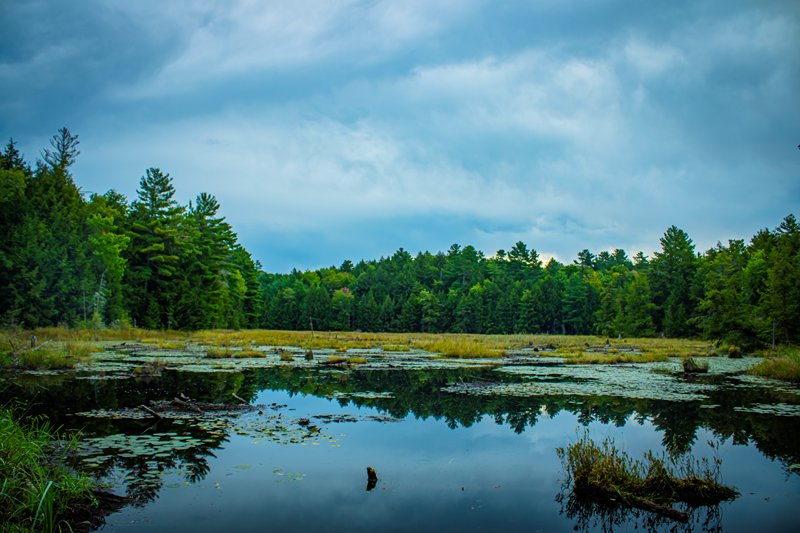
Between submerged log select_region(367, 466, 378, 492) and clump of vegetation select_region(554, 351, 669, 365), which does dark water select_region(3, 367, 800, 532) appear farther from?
clump of vegetation select_region(554, 351, 669, 365)

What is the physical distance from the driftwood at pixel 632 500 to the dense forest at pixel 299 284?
27991mm

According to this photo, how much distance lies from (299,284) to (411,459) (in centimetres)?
10353

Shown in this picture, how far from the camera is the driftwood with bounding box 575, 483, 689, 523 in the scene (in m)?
5.26

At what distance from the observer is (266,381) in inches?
616

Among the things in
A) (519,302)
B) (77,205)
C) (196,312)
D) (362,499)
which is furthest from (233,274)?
(362,499)

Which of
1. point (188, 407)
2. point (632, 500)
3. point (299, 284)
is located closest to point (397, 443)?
point (632, 500)

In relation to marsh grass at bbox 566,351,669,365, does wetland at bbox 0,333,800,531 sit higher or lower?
higher

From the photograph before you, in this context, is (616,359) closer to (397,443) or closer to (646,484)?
(397,443)

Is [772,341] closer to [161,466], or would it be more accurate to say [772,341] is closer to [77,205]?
[161,466]

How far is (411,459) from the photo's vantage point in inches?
288

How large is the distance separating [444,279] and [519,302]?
1202 inches

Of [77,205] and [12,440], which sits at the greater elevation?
[77,205]

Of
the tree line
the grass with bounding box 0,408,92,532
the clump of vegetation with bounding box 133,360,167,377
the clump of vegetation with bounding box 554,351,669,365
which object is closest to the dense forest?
the tree line

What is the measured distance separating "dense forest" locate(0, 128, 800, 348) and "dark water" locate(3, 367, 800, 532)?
23.3 metres
